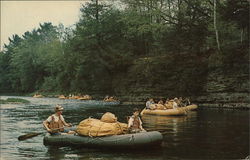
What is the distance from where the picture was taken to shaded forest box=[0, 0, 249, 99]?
34.6m

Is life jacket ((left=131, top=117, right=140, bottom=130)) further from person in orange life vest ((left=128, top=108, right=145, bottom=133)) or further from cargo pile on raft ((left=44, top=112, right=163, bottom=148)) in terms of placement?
cargo pile on raft ((left=44, top=112, right=163, bottom=148))

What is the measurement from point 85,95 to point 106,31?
11303mm

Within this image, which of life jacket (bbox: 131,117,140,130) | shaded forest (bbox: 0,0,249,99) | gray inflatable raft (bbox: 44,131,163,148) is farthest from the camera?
shaded forest (bbox: 0,0,249,99)

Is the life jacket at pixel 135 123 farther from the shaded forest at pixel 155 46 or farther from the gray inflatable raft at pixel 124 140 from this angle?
the shaded forest at pixel 155 46

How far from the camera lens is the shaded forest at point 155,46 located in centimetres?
3456

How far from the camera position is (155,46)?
5050cm

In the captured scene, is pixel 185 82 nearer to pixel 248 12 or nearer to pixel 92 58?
pixel 248 12

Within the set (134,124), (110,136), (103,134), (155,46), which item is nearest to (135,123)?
(134,124)

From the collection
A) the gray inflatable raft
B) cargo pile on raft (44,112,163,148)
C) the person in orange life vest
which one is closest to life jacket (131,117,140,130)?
the person in orange life vest

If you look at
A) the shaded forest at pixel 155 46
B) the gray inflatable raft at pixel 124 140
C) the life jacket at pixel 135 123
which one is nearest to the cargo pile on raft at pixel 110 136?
the gray inflatable raft at pixel 124 140

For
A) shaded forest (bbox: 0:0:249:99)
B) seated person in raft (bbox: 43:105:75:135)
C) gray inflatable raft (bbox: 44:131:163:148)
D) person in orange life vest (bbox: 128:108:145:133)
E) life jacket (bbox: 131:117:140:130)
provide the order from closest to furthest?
gray inflatable raft (bbox: 44:131:163:148)
person in orange life vest (bbox: 128:108:145:133)
life jacket (bbox: 131:117:140:130)
seated person in raft (bbox: 43:105:75:135)
shaded forest (bbox: 0:0:249:99)

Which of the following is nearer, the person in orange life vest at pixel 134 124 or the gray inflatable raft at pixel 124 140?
the gray inflatable raft at pixel 124 140

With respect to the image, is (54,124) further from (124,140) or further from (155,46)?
(155,46)

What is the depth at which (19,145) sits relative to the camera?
1388cm
